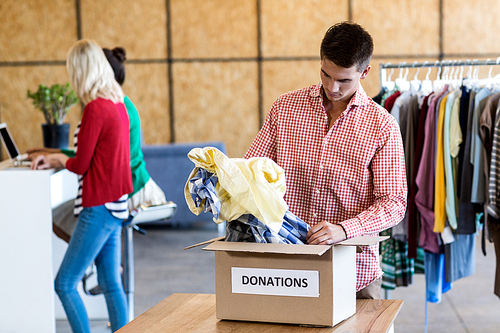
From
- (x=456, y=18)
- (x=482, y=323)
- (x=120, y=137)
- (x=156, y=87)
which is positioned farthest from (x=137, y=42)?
(x=482, y=323)

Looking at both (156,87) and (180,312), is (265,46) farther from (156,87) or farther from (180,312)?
(180,312)

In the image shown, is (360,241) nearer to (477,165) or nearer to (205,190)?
(205,190)

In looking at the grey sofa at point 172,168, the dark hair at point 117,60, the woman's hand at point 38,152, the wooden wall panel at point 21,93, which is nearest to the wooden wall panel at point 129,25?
the wooden wall panel at point 21,93

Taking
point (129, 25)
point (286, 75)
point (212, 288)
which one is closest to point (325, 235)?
point (212, 288)

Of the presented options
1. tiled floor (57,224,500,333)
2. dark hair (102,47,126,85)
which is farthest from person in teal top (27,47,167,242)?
tiled floor (57,224,500,333)

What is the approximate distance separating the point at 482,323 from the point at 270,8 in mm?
4145

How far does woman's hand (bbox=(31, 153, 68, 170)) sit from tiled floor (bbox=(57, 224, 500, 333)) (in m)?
1.11

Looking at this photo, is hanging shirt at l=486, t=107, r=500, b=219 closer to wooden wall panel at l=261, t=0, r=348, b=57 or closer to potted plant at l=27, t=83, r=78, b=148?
potted plant at l=27, t=83, r=78, b=148

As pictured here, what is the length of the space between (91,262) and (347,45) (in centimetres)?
159

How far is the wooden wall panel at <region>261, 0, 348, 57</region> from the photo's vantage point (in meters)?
6.22

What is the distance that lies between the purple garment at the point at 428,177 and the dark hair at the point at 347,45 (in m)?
1.32

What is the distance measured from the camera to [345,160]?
170cm

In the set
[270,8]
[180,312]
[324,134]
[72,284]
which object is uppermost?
[270,8]

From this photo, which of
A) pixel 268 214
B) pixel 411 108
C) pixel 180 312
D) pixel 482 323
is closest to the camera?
pixel 268 214
